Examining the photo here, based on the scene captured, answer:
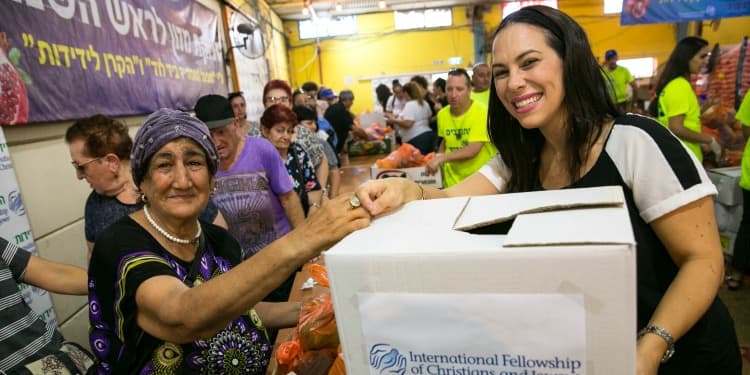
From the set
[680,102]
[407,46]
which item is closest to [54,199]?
[680,102]

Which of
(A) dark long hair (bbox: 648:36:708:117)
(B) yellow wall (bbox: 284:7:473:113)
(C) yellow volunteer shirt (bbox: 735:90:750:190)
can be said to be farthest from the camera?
(B) yellow wall (bbox: 284:7:473:113)

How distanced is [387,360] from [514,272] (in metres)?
0.22

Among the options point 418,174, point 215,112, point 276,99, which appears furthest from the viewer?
point 276,99

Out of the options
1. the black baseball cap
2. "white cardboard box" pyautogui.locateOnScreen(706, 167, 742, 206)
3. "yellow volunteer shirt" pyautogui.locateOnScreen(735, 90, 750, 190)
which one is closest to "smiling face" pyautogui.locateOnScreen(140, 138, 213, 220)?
the black baseball cap

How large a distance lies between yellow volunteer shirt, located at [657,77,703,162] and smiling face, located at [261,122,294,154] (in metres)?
2.80

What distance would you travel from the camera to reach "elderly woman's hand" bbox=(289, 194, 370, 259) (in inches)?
30.7

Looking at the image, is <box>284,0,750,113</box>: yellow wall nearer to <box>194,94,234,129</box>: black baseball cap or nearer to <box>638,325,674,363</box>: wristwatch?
<box>194,94,234,129</box>: black baseball cap

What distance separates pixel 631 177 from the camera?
0.94 metres

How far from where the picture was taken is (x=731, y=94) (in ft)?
18.4

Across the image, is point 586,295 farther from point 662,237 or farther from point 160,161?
point 160,161

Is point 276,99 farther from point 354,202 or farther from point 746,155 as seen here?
point 746,155

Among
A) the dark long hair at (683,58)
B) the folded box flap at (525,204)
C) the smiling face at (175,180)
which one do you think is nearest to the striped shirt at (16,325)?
the smiling face at (175,180)

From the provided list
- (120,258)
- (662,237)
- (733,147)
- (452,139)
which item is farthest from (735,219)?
(120,258)

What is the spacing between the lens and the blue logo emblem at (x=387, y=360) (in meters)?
0.58
